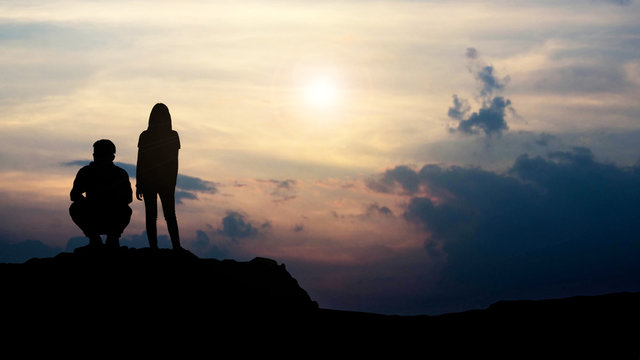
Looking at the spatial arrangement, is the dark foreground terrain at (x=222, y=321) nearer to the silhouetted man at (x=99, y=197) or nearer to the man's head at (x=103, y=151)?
the silhouetted man at (x=99, y=197)

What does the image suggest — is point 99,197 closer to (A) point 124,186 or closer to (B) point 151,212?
(A) point 124,186

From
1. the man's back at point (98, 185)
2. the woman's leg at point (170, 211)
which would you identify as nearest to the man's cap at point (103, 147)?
the man's back at point (98, 185)

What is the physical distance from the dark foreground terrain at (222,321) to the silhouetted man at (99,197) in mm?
774

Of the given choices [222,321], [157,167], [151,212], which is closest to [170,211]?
[151,212]

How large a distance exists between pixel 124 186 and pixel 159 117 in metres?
2.11

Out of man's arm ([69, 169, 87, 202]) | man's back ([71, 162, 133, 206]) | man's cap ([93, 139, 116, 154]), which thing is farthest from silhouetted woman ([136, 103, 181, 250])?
man's arm ([69, 169, 87, 202])

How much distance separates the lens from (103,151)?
19078mm

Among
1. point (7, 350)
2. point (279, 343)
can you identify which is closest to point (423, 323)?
point (279, 343)

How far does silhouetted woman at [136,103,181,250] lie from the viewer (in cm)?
1927

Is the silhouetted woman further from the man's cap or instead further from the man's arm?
the man's arm

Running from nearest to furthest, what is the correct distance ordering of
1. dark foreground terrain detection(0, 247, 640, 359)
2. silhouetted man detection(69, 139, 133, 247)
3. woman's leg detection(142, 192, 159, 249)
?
1. dark foreground terrain detection(0, 247, 640, 359)
2. silhouetted man detection(69, 139, 133, 247)
3. woman's leg detection(142, 192, 159, 249)

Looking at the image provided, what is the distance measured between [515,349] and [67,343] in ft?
37.6

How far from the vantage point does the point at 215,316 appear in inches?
722

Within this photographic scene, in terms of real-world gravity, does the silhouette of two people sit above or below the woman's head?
below
